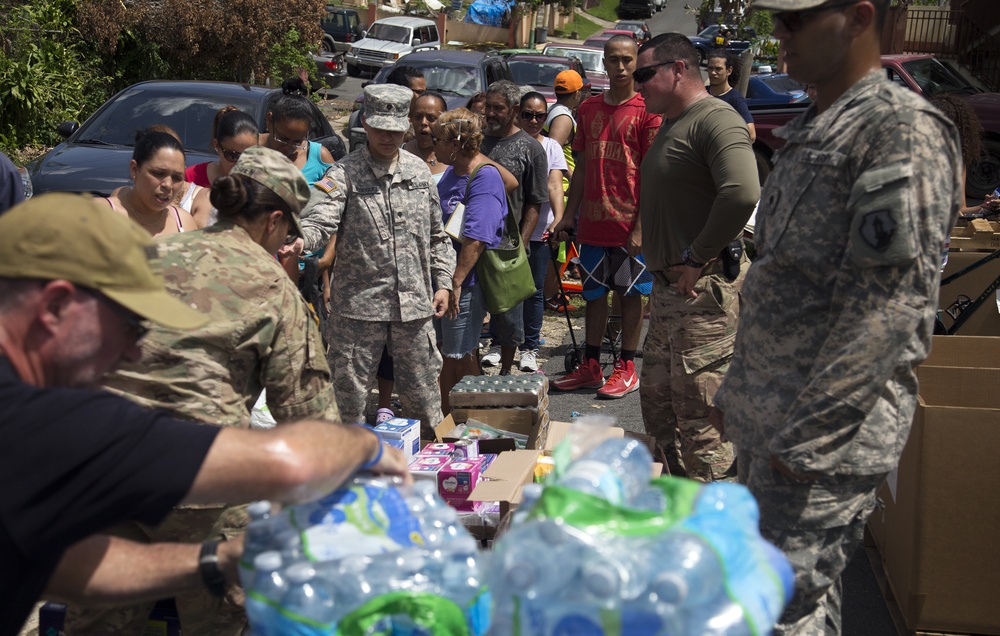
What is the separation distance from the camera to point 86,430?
1.56 m

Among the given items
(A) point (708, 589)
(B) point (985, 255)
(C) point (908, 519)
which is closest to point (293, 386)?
(A) point (708, 589)

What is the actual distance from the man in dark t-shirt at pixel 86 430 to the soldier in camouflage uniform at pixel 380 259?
9.47 feet

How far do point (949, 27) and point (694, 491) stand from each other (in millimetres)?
25322

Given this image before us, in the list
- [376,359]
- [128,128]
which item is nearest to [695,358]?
[376,359]

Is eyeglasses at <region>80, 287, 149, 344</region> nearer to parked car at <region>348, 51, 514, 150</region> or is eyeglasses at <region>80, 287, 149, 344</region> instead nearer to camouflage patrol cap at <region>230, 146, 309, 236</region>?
camouflage patrol cap at <region>230, 146, 309, 236</region>

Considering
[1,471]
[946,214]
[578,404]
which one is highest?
[946,214]

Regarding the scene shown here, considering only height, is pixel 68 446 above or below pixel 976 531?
above

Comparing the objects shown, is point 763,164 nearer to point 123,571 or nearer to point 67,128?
point 67,128

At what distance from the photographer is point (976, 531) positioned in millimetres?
3383

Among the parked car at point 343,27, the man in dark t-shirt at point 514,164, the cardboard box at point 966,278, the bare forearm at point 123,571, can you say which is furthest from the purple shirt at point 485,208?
the parked car at point 343,27

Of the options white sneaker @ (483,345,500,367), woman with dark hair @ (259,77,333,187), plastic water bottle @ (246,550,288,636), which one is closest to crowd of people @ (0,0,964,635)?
plastic water bottle @ (246,550,288,636)

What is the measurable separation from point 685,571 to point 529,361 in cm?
543

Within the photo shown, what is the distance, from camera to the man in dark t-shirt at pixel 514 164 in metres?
6.26

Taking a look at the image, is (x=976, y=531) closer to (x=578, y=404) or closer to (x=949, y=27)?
(x=578, y=404)
